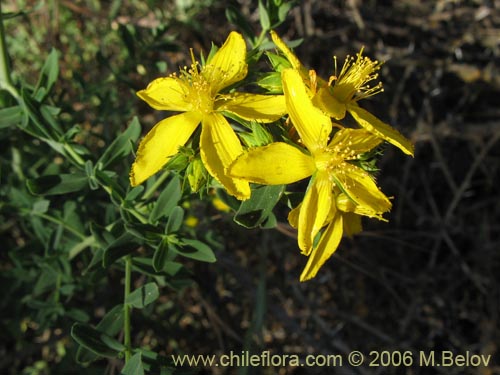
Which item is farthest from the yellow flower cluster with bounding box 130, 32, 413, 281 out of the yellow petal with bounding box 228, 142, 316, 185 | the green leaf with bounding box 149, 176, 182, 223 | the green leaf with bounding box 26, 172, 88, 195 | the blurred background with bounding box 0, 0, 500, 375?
the blurred background with bounding box 0, 0, 500, 375

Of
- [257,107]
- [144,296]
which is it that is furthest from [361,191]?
[144,296]

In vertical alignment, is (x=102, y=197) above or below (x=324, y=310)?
above

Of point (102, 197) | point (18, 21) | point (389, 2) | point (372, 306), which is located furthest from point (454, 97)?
point (18, 21)

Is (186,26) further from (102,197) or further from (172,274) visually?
(172,274)

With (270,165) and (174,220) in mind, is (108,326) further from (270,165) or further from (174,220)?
(270,165)

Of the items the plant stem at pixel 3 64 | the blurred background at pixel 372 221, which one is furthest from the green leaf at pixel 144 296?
the blurred background at pixel 372 221
